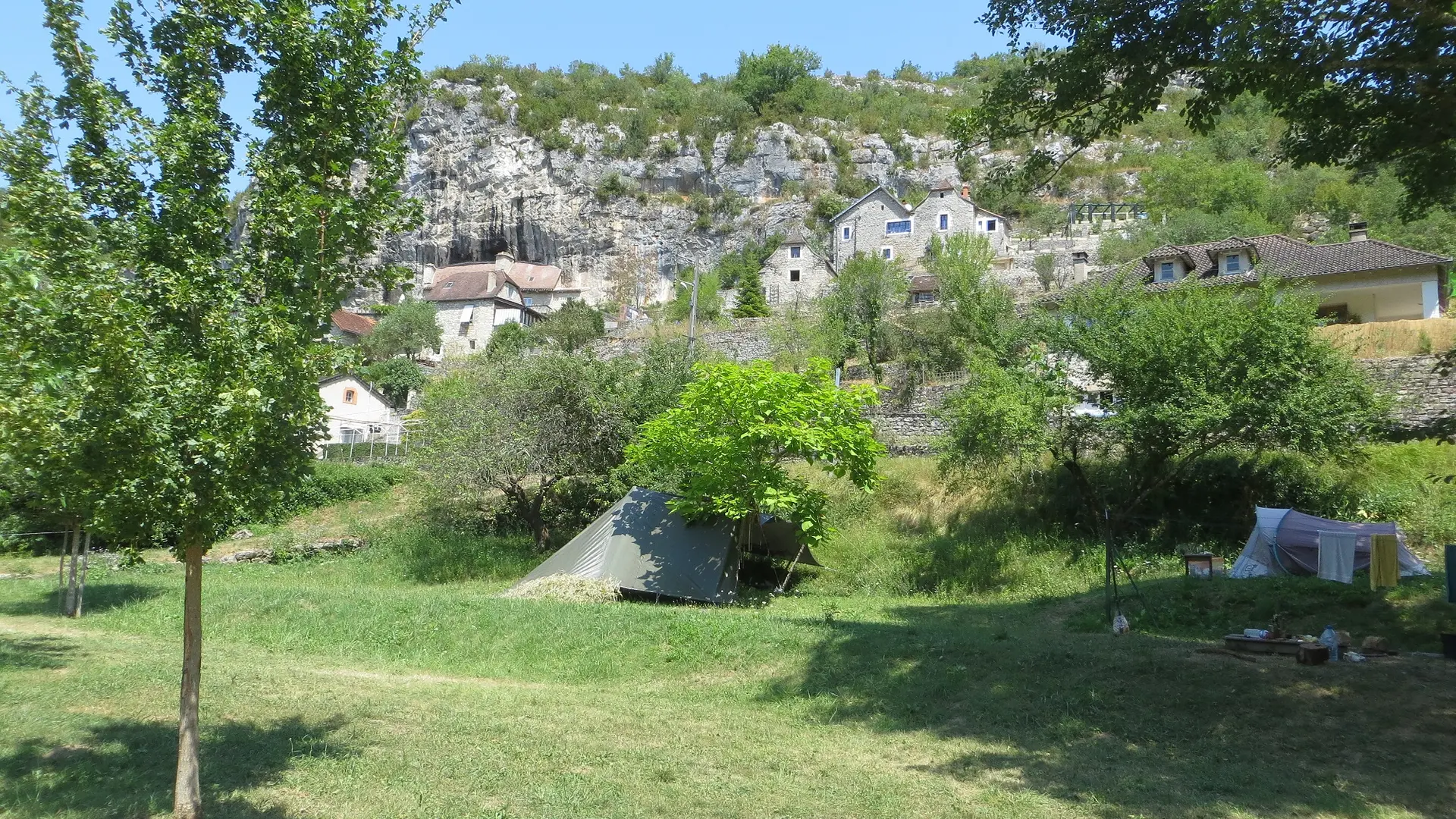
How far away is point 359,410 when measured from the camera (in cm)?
4384

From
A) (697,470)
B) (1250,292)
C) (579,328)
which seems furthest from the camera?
(579,328)

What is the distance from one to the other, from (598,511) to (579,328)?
28.7m

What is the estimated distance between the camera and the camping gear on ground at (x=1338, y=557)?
15438mm

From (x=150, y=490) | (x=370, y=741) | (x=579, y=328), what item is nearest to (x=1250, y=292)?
(x=370, y=741)

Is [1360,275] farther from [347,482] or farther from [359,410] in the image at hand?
[359,410]

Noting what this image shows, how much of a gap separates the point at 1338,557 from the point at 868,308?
23386 mm

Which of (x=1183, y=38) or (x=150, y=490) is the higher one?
(x=1183, y=38)

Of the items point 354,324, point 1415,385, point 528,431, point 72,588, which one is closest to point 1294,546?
point 1415,385

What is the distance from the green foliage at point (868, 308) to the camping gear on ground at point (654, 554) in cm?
1601

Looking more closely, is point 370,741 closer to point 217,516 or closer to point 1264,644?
point 217,516

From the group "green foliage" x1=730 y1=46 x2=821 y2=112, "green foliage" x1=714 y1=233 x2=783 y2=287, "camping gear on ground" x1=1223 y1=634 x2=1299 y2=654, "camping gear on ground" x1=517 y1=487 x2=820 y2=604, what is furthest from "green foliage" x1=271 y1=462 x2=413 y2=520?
"green foliage" x1=730 y1=46 x2=821 y2=112

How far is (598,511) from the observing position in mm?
25531

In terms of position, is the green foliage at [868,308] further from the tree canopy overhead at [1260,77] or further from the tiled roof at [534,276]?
the tiled roof at [534,276]

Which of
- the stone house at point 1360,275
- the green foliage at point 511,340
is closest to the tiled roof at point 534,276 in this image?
the green foliage at point 511,340
